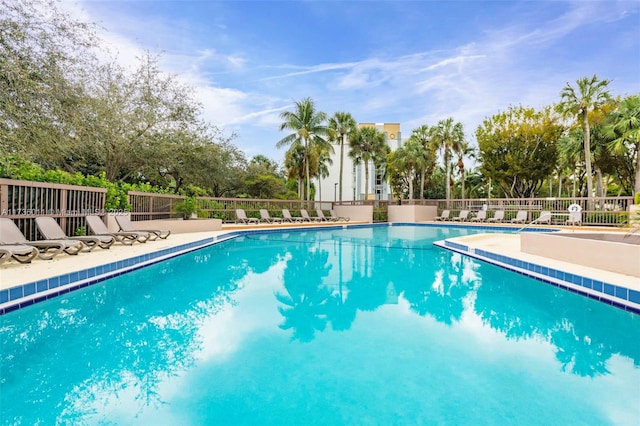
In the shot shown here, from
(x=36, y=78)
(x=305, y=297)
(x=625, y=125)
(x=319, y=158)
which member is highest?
(x=625, y=125)

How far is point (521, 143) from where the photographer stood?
27.1 m

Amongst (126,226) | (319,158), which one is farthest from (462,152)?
(126,226)

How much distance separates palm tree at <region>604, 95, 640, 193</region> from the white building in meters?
22.1

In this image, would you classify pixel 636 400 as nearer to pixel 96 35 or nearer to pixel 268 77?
pixel 96 35

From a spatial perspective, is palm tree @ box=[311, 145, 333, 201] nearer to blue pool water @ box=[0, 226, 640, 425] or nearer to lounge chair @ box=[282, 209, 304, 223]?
lounge chair @ box=[282, 209, 304, 223]

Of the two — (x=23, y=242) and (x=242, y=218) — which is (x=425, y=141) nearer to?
(x=242, y=218)

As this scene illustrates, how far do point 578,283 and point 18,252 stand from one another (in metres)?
8.61

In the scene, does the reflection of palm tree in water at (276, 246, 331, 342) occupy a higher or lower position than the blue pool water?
lower

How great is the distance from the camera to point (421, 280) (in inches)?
264

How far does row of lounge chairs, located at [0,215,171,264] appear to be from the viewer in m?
5.77

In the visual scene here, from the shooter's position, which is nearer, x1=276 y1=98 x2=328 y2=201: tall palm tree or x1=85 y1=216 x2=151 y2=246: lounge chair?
x1=85 y1=216 x2=151 y2=246: lounge chair

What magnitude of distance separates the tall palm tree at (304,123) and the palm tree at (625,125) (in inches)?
667

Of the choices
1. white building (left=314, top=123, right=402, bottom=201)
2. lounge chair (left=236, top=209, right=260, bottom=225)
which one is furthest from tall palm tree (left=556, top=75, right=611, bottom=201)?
white building (left=314, top=123, right=402, bottom=201)

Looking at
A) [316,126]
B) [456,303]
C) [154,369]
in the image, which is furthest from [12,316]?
[316,126]
